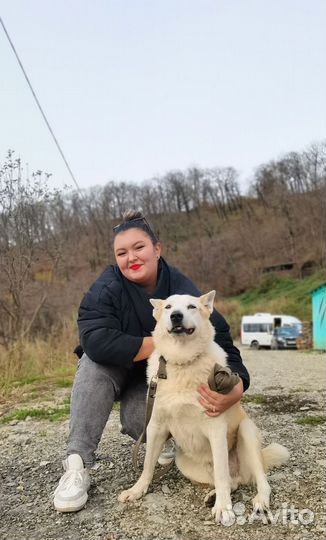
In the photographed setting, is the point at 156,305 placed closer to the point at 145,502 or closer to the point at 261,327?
the point at 145,502

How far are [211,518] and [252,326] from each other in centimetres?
2293

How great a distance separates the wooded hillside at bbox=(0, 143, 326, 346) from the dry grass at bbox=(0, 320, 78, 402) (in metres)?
0.50

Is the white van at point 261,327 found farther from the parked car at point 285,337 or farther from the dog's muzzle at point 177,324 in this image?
the dog's muzzle at point 177,324

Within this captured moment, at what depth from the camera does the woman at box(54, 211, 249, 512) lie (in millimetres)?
2168

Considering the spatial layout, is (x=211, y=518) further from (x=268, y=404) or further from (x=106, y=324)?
(x=268, y=404)

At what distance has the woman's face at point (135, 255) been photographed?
2.54 metres

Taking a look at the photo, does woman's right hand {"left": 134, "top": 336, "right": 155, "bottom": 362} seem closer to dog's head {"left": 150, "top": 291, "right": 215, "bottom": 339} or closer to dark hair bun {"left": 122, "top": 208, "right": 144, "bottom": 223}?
dog's head {"left": 150, "top": 291, "right": 215, "bottom": 339}

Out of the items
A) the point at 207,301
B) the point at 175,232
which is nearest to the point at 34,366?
the point at 207,301

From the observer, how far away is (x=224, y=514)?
76.2 inches

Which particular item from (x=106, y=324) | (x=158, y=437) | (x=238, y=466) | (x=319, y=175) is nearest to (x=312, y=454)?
(x=238, y=466)

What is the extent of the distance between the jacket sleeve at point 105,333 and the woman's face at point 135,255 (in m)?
0.19

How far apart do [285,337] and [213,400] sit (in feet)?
69.1

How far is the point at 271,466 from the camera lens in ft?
7.81

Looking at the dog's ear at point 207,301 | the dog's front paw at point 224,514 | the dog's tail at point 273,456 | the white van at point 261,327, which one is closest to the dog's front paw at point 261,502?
the dog's front paw at point 224,514
